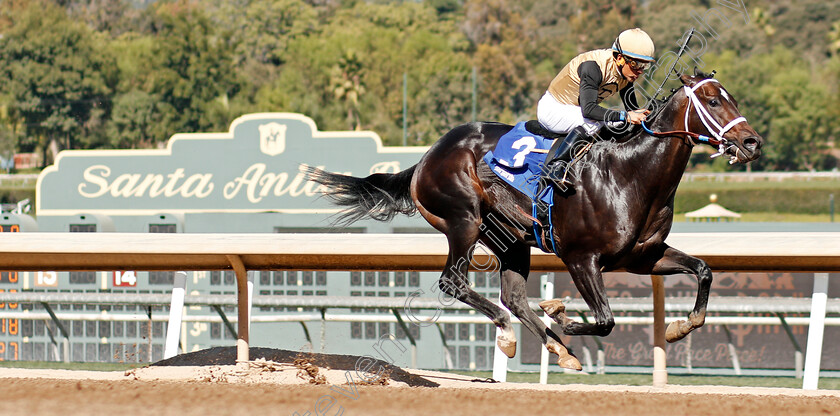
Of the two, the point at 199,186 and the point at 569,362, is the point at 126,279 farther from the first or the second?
the point at 569,362

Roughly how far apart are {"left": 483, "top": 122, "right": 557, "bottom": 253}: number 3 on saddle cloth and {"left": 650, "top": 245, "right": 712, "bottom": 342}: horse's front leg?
0.61 m

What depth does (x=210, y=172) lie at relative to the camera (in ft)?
54.9

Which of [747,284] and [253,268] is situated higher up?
[253,268]

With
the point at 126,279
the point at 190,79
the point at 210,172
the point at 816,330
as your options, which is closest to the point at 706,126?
the point at 816,330

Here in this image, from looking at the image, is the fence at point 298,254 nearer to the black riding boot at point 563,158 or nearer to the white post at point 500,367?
the white post at point 500,367

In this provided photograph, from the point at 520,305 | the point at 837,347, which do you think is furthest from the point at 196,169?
the point at 520,305

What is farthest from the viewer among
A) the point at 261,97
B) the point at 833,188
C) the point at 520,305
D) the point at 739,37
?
the point at 739,37

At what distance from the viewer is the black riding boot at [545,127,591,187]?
532 cm

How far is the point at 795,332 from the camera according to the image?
10.8m

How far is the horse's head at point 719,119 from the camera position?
15.6 feet

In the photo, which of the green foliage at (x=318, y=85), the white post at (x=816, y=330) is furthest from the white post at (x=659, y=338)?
the green foliage at (x=318, y=85)

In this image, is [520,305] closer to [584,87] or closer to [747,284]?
[584,87]

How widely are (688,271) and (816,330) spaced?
1261 mm

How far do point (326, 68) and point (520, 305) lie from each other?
7565 cm
